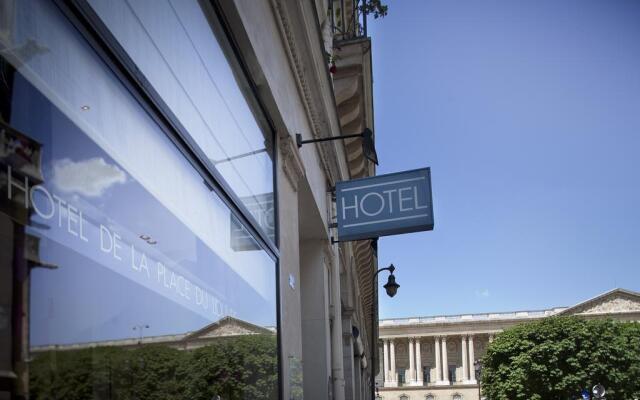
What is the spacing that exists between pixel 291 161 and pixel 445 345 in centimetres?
10862

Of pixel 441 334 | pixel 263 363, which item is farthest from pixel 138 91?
pixel 441 334

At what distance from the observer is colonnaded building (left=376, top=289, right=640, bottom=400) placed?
11031 cm

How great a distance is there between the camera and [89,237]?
11.3 feet

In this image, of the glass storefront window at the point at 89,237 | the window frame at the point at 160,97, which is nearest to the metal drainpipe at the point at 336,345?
the window frame at the point at 160,97

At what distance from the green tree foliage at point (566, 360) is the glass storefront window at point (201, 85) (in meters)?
54.5

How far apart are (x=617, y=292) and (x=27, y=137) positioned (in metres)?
117

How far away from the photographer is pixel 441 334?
114 meters

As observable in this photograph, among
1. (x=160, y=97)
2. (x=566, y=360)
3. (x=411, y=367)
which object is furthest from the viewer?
(x=411, y=367)

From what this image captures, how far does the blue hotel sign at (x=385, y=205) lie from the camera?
10352 millimetres

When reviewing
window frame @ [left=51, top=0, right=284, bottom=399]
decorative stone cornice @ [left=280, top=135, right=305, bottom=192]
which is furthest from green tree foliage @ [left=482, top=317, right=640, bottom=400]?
window frame @ [left=51, top=0, right=284, bottom=399]

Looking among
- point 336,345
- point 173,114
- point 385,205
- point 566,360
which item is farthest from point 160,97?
point 566,360

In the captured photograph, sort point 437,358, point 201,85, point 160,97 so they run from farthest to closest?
point 437,358 < point 201,85 < point 160,97

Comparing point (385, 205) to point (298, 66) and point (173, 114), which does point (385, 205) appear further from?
point (173, 114)

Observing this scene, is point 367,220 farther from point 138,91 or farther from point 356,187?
point 138,91
